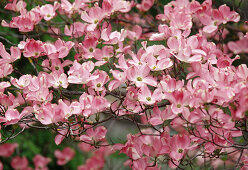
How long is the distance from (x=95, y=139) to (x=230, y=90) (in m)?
0.45

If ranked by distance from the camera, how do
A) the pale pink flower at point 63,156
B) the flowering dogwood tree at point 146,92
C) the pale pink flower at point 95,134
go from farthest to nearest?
the pale pink flower at point 63,156
the pale pink flower at point 95,134
the flowering dogwood tree at point 146,92

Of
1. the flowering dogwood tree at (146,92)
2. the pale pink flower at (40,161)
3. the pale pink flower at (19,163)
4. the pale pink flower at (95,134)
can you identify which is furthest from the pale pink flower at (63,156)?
the pale pink flower at (95,134)

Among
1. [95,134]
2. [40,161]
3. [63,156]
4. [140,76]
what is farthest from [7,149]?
[140,76]

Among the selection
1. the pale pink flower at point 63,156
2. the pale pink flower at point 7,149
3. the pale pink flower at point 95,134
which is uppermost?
the pale pink flower at point 95,134

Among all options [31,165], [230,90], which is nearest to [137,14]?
[230,90]

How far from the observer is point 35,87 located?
0.96 metres

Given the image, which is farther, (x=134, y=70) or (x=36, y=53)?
(x=36, y=53)

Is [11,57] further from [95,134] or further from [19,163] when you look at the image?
[19,163]

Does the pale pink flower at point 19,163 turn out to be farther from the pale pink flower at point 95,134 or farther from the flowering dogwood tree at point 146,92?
the pale pink flower at point 95,134

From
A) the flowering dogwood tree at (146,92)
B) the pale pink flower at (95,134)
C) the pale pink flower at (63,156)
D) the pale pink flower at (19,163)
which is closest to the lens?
the flowering dogwood tree at (146,92)

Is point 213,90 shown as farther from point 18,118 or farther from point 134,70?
point 18,118

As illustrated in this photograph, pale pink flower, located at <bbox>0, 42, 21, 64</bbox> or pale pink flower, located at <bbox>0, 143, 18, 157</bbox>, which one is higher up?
pale pink flower, located at <bbox>0, 42, 21, 64</bbox>

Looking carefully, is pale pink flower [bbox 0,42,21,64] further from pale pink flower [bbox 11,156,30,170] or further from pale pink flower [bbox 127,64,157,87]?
pale pink flower [bbox 11,156,30,170]

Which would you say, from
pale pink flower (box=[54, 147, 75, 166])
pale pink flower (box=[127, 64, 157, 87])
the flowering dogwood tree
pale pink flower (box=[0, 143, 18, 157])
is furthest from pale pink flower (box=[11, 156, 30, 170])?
pale pink flower (box=[127, 64, 157, 87])
